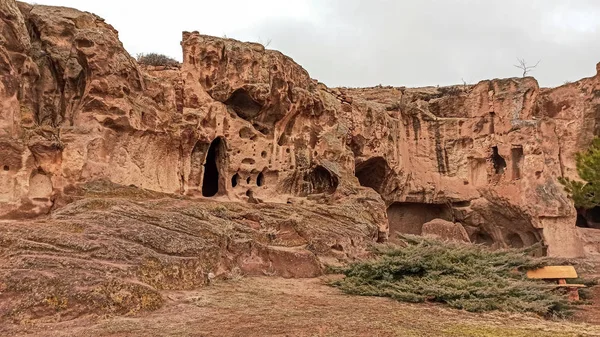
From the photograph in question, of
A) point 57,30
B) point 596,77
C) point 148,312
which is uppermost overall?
point 596,77

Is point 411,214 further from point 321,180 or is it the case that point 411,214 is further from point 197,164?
point 197,164

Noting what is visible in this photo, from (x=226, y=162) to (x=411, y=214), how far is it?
39.8ft

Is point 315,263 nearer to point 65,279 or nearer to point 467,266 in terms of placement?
point 467,266

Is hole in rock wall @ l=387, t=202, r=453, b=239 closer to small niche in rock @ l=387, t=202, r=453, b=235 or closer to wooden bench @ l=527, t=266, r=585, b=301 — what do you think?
small niche in rock @ l=387, t=202, r=453, b=235

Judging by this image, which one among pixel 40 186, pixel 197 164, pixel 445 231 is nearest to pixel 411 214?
pixel 445 231

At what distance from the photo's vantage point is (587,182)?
2023 centimetres

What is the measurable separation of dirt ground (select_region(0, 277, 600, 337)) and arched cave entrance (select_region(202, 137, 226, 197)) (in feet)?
29.3

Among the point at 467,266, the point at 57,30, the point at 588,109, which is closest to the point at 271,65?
the point at 57,30

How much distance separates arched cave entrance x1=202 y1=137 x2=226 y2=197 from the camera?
17.1m

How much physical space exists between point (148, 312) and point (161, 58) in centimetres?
2310

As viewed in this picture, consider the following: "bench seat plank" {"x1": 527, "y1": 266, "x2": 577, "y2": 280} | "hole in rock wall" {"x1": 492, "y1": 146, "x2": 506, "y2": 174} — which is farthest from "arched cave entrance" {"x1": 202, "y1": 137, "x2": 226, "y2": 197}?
"hole in rock wall" {"x1": 492, "y1": 146, "x2": 506, "y2": 174}

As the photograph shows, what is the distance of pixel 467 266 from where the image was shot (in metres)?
9.62

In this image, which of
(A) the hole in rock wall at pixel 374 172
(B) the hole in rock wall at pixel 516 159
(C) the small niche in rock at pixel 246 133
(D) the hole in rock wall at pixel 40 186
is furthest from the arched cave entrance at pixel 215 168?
(B) the hole in rock wall at pixel 516 159

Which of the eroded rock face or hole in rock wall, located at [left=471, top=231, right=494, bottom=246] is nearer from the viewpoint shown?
the eroded rock face
